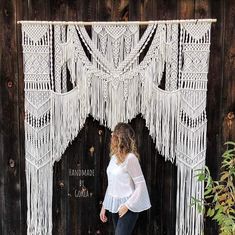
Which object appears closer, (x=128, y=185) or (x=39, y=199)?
(x=128, y=185)

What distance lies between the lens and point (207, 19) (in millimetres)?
3000

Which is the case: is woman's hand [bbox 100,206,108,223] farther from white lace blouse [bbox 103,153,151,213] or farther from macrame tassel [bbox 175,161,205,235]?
macrame tassel [bbox 175,161,205,235]

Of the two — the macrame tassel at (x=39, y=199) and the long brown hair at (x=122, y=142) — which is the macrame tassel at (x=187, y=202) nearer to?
the long brown hair at (x=122, y=142)

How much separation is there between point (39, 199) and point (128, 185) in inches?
30.1

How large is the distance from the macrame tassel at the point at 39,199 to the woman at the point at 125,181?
0.55 meters

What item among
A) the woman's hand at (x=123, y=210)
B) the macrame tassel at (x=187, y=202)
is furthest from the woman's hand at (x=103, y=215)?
the macrame tassel at (x=187, y=202)

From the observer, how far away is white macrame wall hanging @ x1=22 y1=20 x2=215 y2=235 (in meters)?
3.04

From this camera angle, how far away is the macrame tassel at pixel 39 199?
3219mm

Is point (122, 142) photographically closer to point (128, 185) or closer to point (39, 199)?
point (128, 185)

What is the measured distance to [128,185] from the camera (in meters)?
2.85

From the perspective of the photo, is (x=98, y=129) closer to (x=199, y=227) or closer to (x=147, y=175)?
(x=147, y=175)

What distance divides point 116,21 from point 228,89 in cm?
91

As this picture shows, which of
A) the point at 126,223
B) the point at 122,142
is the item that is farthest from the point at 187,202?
the point at 122,142

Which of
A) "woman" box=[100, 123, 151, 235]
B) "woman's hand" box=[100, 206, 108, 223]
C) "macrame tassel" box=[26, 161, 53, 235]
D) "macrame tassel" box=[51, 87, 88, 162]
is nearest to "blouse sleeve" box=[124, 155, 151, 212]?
"woman" box=[100, 123, 151, 235]
